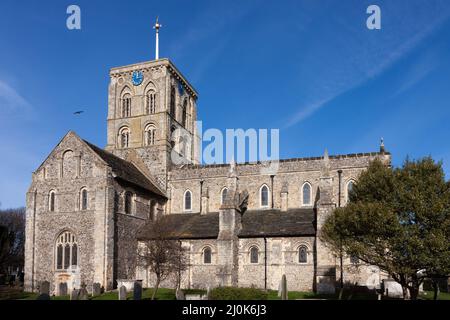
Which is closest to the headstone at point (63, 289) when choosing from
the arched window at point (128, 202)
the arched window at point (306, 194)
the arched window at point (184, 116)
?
the arched window at point (128, 202)

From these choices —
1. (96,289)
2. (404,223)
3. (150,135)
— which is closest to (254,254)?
(96,289)

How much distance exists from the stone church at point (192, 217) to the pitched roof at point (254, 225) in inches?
3.6

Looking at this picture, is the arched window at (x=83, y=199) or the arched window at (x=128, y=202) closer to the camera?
the arched window at (x=83, y=199)

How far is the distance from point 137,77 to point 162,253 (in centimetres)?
2380

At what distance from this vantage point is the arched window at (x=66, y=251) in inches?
1550

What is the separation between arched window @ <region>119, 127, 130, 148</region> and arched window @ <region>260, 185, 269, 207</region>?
16.0 m

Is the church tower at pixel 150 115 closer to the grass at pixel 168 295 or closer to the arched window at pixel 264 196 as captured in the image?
the arched window at pixel 264 196

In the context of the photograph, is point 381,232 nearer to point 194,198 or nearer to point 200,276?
point 200,276

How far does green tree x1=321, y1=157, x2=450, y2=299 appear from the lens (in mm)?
24688

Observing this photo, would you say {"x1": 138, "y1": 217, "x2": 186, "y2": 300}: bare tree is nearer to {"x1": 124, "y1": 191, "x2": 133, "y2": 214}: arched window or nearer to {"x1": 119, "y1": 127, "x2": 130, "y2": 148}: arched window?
{"x1": 124, "y1": 191, "x2": 133, "y2": 214}: arched window

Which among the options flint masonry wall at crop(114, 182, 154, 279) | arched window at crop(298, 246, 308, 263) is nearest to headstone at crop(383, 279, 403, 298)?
arched window at crop(298, 246, 308, 263)

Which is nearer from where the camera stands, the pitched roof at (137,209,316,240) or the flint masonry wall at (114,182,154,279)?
the flint masonry wall at (114,182,154,279)
